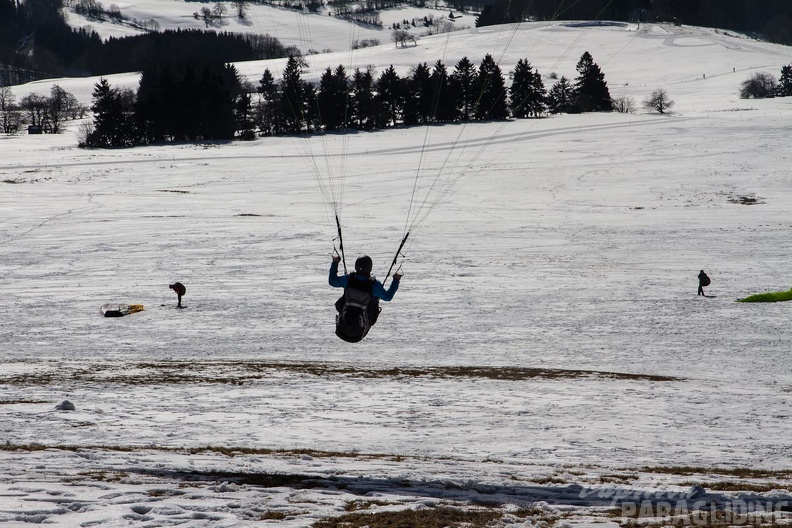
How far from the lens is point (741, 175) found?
48000mm

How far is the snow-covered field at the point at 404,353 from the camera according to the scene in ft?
27.4

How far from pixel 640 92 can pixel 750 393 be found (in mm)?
115001

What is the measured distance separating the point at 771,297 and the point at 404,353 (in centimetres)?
1190

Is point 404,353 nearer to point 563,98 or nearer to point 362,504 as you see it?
point 362,504

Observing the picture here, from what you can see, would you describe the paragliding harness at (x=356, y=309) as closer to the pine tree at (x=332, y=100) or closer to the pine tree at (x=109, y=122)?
the pine tree at (x=109, y=122)

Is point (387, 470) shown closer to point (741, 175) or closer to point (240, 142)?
point (741, 175)

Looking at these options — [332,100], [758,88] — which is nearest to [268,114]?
[332,100]

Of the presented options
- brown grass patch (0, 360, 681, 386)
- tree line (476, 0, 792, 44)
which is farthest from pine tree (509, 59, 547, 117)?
brown grass patch (0, 360, 681, 386)

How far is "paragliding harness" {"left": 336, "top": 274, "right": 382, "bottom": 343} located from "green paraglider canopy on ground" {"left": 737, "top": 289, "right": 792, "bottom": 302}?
15.4 metres

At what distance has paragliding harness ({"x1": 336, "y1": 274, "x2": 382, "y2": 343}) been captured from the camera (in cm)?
1148

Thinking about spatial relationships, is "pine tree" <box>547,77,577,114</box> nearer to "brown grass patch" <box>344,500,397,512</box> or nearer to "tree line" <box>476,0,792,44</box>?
"tree line" <box>476,0,792,44</box>

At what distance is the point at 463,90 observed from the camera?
9312cm

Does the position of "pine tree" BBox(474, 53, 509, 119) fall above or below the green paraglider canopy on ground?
above

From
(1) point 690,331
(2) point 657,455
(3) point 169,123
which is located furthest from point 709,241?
(3) point 169,123
